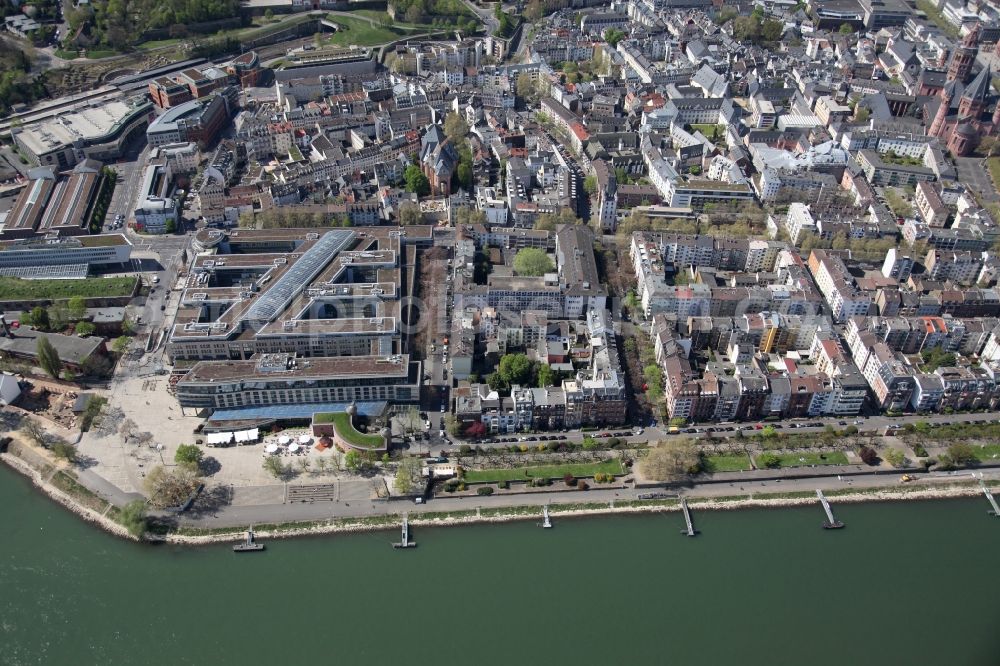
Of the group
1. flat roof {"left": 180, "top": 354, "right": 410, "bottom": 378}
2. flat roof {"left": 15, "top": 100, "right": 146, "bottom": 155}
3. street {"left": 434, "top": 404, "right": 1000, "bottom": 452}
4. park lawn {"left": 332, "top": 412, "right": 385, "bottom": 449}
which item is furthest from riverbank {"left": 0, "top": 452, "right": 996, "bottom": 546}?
flat roof {"left": 15, "top": 100, "right": 146, "bottom": 155}

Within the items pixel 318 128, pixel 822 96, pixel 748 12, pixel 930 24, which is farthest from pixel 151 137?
pixel 930 24

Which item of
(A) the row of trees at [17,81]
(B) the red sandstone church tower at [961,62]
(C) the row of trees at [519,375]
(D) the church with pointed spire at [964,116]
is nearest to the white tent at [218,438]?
(C) the row of trees at [519,375]

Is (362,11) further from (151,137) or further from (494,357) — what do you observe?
(494,357)

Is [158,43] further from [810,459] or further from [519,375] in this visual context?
[810,459]

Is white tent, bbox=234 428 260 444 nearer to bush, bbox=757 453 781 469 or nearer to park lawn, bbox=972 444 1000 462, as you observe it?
bush, bbox=757 453 781 469

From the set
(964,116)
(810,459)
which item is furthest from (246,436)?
(964,116)

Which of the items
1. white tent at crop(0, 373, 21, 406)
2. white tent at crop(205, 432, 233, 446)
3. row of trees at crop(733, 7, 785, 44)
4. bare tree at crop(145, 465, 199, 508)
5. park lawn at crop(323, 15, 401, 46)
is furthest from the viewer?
row of trees at crop(733, 7, 785, 44)
